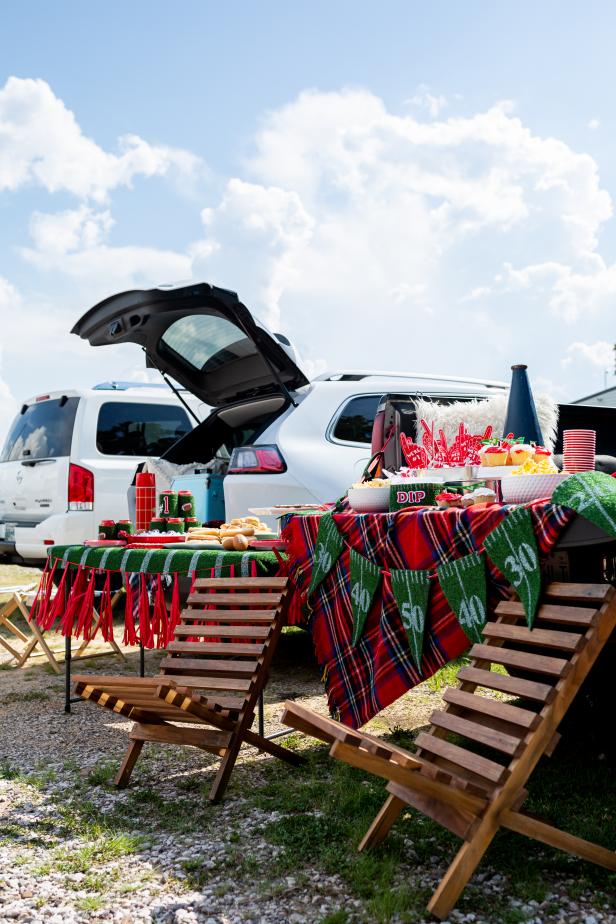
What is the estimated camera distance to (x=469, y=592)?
109 inches

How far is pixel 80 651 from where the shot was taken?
5578 millimetres

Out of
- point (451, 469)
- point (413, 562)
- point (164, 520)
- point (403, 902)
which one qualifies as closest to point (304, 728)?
point (403, 902)

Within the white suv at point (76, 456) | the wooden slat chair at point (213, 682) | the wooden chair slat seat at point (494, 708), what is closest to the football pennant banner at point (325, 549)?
the wooden slat chair at point (213, 682)

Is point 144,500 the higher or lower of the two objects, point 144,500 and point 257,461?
the lower

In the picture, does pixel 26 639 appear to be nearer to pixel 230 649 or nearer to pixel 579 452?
pixel 230 649

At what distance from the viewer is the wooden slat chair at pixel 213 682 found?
3.11 m

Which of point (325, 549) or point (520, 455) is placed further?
point (325, 549)

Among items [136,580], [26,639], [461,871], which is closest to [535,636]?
[461,871]

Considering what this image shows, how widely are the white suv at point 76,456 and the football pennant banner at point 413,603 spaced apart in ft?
13.8

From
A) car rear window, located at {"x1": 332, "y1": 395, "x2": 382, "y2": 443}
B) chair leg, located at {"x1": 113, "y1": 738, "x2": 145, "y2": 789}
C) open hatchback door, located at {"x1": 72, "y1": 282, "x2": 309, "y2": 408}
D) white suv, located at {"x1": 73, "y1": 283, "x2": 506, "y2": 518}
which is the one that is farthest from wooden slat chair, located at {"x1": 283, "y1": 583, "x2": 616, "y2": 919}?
open hatchback door, located at {"x1": 72, "y1": 282, "x2": 309, "y2": 408}

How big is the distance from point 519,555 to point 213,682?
1372mm

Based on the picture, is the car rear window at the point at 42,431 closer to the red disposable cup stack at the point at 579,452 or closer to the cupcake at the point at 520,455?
the cupcake at the point at 520,455

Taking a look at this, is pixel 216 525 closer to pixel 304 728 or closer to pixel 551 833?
pixel 304 728

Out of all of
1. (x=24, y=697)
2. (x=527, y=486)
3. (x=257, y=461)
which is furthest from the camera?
(x=257, y=461)
